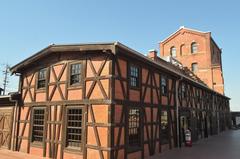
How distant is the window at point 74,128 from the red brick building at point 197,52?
26.5 meters

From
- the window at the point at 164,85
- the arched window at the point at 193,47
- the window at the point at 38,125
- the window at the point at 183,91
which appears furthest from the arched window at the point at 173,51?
the window at the point at 38,125

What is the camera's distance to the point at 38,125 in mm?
13359

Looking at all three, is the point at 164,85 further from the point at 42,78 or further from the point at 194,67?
the point at 194,67

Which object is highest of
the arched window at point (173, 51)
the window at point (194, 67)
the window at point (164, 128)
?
the arched window at point (173, 51)

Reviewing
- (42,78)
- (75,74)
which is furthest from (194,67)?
(75,74)

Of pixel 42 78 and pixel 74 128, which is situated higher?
pixel 42 78

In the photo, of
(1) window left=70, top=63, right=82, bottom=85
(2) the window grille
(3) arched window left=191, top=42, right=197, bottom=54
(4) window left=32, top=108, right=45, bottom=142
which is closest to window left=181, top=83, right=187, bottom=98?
(2) the window grille

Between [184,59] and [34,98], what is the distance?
26567mm

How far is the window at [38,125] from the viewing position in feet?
43.5

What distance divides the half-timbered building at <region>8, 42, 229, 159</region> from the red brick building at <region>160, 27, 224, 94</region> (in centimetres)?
1882

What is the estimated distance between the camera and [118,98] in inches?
415

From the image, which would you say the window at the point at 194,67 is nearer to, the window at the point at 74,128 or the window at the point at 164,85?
the window at the point at 164,85

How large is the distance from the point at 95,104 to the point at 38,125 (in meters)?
5.08

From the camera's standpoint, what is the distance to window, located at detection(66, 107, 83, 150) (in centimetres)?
1100
